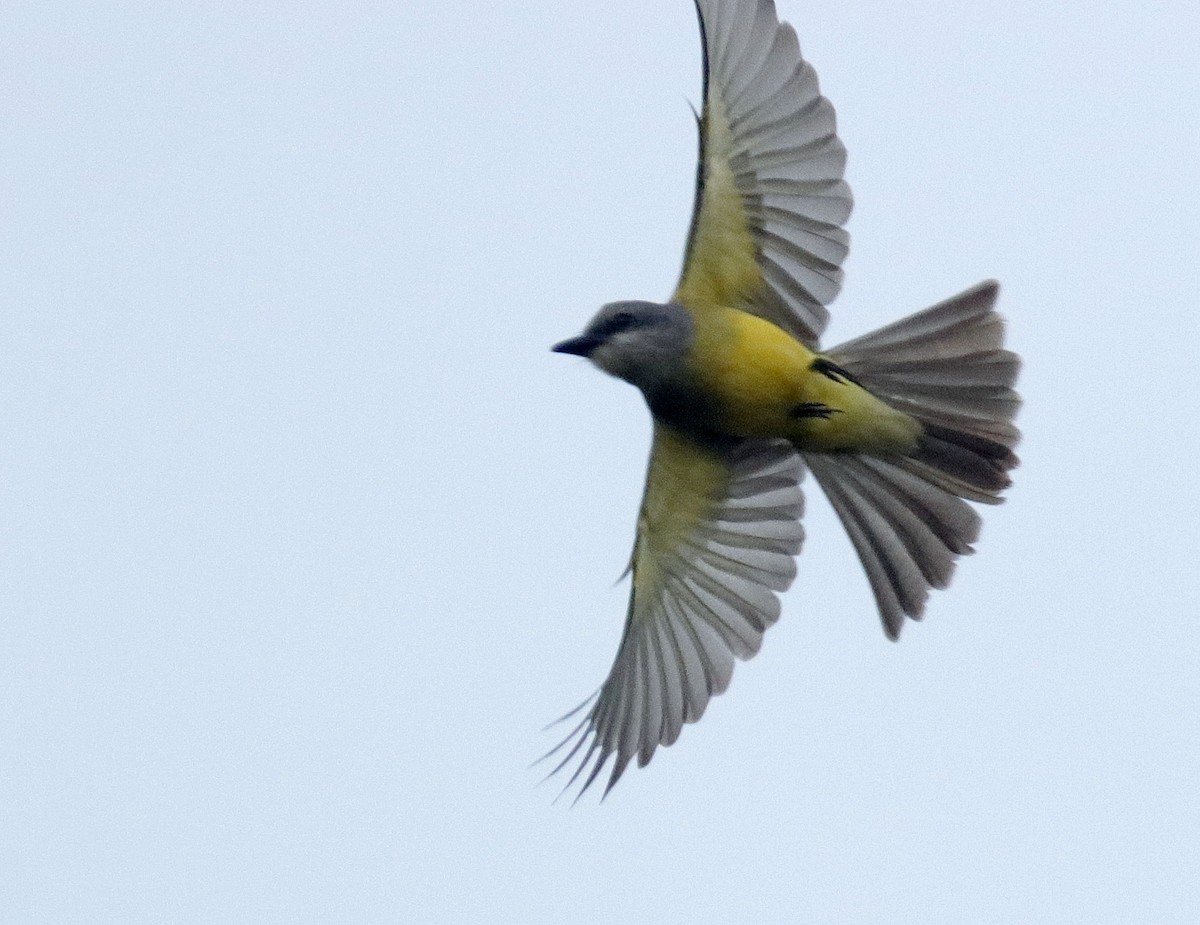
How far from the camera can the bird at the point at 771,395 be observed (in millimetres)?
10586

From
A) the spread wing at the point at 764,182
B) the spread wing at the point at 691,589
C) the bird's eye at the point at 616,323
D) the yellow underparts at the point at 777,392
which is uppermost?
the spread wing at the point at 764,182

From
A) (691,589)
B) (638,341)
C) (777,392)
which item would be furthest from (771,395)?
(691,589)

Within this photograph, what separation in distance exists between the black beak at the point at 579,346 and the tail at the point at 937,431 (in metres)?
1.00

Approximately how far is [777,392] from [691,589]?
141 centimetres

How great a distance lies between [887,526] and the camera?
11.2 m

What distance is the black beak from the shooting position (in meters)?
10.8

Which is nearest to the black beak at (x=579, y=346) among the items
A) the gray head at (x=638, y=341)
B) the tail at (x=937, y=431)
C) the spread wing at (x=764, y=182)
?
the gray head at (x=638, y=341)

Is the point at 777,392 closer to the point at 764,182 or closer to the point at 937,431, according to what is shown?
the point at 937,431

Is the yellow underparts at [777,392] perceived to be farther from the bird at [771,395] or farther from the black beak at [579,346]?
the black beak at [579,346]

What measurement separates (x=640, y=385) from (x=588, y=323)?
0.34 m

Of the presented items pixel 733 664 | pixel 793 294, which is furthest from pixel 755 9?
pixel 733 664

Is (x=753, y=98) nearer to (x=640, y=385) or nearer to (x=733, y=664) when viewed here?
(x=640, y=385)

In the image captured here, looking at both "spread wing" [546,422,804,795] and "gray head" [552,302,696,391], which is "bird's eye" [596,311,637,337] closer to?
"gray head" [552,302,696,391]

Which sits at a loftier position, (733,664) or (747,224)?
(747,224)
